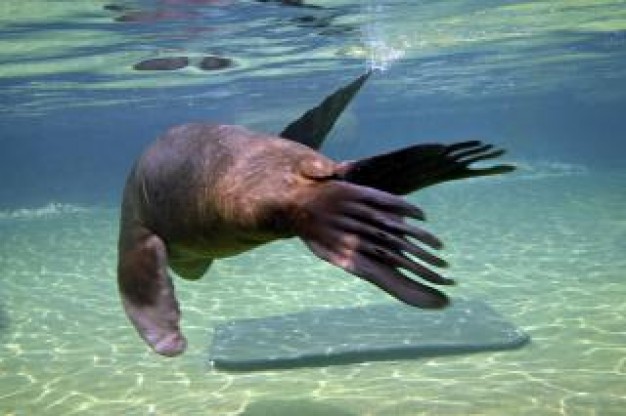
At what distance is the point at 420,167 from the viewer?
3027 millimetres

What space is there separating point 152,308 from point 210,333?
7762mm

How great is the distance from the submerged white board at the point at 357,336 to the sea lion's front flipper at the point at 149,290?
17.7ft

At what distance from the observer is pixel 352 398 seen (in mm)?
8117

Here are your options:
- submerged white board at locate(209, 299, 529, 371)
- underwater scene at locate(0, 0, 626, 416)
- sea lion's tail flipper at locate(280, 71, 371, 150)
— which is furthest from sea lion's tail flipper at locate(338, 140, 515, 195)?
submerged white board at locate(209, 299, 529, 371)

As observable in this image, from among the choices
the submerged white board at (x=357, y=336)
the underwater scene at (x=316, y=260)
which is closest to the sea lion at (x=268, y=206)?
the underwater scene at (x=316, y=260)

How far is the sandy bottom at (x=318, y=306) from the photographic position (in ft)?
26.6

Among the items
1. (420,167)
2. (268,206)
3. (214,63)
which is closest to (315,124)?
(268,206)

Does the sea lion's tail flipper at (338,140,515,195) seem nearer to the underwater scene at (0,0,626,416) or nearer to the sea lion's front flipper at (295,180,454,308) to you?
the sea lion's front flipper at (295,180,454,308)

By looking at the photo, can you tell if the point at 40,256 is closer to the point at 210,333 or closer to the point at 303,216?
the point at 210,333

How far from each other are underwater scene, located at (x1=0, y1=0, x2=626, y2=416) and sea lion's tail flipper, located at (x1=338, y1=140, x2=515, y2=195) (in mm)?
663

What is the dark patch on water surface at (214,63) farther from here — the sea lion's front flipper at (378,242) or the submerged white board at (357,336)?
the sea lion's front flipper at (378,242)

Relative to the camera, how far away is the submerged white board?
9.68m

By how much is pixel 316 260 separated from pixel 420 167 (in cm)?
1571

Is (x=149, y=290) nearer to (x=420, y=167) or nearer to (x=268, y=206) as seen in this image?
(x=268, y=206)
